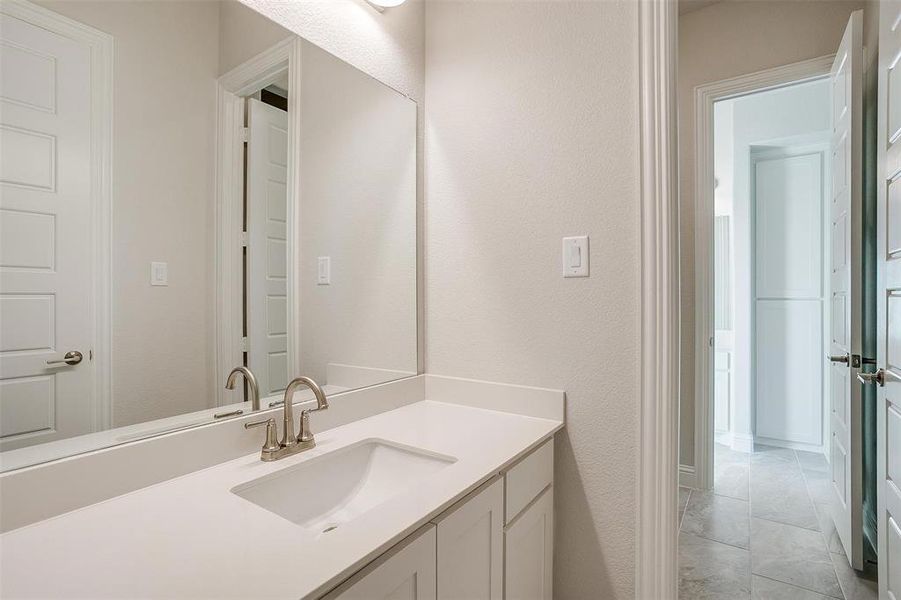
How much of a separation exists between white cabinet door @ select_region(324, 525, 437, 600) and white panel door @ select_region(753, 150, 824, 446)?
3394 mm

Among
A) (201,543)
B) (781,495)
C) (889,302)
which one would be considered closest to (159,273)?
(201,543)

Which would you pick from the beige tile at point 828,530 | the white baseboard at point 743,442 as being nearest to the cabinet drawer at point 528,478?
the beige tile at point 828,530

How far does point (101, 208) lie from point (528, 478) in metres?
1.14

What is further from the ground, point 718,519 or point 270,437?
point 270,437

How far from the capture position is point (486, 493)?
98cm

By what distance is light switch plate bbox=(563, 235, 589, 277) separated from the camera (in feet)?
4.34

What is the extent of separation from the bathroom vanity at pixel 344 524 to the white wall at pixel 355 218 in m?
0.22

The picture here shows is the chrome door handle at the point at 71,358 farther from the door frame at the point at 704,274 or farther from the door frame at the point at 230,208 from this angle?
the door frame at the point at 704,274

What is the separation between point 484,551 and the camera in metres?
0.97

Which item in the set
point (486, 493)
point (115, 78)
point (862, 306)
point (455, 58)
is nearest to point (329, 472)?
point (486, 493)

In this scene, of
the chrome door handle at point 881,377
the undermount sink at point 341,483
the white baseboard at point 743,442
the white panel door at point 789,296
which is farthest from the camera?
the white baseboard at point 743,442

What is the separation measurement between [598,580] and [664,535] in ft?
0.85

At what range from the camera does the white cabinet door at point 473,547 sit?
847 mm

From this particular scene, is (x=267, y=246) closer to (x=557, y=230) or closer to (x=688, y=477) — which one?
(x=557, y=230)
